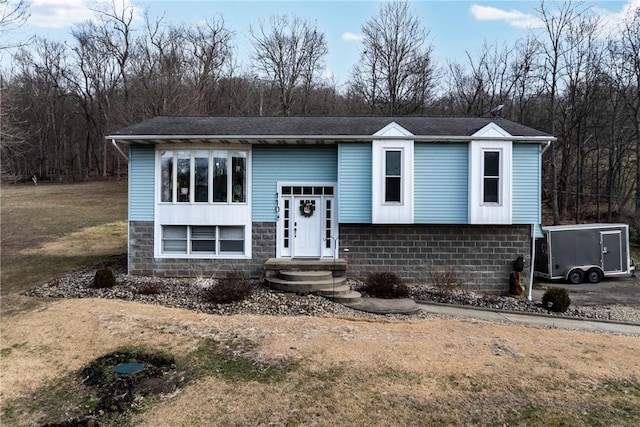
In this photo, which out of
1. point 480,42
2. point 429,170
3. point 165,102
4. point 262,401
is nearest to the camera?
point 262,401

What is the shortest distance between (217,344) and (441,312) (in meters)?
5.34

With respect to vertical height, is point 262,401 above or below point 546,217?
below

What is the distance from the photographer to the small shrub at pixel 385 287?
1062cm

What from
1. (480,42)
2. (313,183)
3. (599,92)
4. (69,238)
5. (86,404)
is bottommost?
(86,404)

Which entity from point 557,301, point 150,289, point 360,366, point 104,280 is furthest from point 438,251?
point 104,280

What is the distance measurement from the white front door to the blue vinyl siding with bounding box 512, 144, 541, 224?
5.76m

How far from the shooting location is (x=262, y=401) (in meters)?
5.26

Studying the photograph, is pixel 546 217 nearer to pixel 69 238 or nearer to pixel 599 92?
pixel 599 92

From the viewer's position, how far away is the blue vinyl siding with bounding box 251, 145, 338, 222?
12.5 meters

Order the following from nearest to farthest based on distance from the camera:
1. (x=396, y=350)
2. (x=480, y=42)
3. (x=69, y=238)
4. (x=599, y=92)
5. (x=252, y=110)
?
(x=396, y=350) < (x=69, y=238) < (x=599, y=92) < (x=480, y=42) < (x=252, y=110)

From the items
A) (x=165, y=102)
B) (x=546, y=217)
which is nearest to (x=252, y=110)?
(x=165, y=102)

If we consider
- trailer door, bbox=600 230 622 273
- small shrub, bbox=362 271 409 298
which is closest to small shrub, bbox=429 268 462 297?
small shrub, bbox=362 271 409 298

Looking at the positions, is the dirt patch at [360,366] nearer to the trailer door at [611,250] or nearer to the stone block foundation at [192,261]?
the stone block foundation at [192,261]

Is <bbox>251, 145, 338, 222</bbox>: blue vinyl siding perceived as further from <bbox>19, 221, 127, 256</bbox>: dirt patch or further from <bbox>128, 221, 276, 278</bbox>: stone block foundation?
<bbox>19, 221, 127, 256</bbox>: dirt patch
